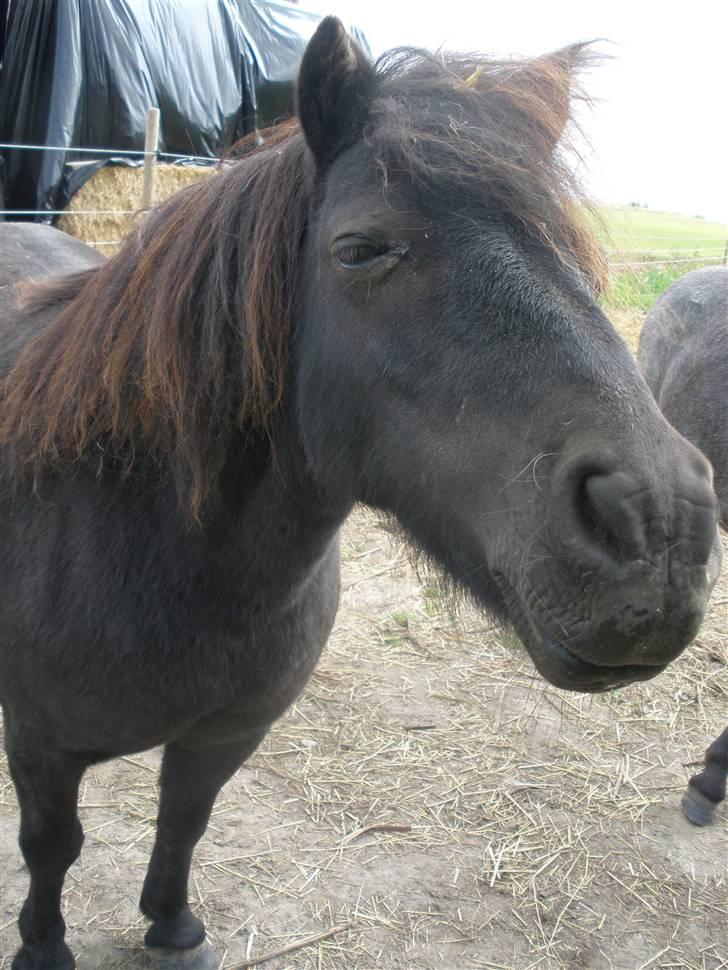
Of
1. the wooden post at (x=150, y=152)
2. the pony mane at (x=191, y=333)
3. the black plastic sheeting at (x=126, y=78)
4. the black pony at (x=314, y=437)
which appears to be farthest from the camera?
the wooden post at (x=150, y=152)

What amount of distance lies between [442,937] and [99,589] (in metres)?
1.93

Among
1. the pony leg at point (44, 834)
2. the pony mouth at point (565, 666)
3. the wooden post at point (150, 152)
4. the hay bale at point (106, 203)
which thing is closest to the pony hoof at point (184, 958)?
the pony leg at point (44, 834)

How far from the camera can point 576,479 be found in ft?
3.96

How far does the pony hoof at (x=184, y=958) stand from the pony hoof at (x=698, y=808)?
215 cm

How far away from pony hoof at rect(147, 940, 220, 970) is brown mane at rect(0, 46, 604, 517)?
174 cm

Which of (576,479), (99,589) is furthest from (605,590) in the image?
(99,589)

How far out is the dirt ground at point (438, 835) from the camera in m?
2.90

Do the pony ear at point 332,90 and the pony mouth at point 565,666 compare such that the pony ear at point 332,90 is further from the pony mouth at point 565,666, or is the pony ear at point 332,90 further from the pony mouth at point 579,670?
the pony mouth at point 579,670

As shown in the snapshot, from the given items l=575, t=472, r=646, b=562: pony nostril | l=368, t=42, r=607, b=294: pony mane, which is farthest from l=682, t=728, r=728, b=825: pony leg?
l=575, t=472, r=646, b=562: pony nostril

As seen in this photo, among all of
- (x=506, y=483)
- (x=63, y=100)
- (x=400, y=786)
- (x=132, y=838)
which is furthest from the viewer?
(x=63, y=100)

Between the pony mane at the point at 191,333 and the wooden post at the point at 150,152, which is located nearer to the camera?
the pony mane at the point at 191,333

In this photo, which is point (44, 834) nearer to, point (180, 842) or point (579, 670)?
point (180, 842)

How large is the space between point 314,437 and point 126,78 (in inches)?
332

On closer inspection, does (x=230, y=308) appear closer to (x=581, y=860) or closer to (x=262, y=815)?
(x=262, y=815)
